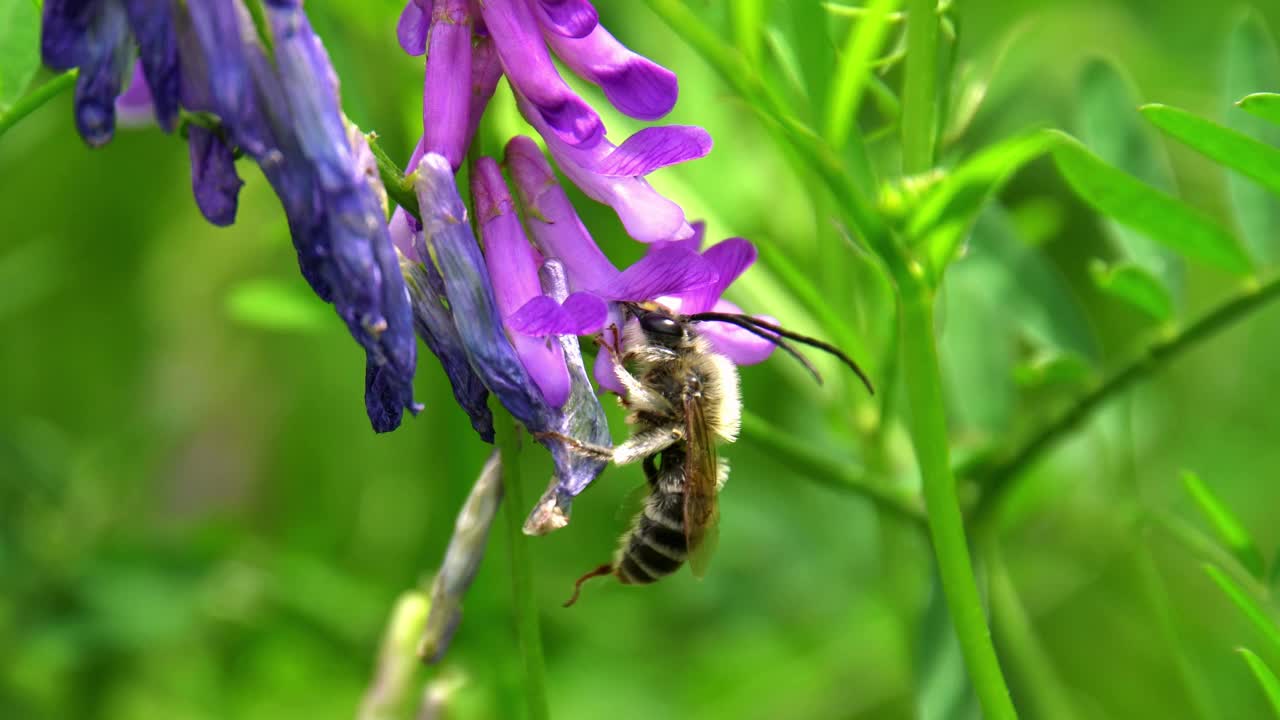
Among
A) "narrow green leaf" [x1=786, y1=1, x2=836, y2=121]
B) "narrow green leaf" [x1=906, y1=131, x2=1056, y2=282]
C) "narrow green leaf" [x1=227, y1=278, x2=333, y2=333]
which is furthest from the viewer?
"narrow green leaf" [x1=227, y1=278, x2=333, y2=333]

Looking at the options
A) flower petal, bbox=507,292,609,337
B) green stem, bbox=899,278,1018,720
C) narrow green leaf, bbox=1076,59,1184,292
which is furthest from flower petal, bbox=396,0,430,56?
narrow green leaf, bbox=1076,59,1184,292

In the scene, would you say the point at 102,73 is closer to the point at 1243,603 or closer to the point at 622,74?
the point at 622,74

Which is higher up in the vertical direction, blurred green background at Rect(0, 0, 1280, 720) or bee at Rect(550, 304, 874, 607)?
bee at Rect(550, 304, 874, 607)

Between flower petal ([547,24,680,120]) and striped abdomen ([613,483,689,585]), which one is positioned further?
striped abdomen ([613,483,689,585])

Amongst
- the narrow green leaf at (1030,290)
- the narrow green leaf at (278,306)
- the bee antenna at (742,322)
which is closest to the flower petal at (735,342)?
the bee antenna at (742,322)

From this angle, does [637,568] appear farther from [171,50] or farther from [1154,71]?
[1154,71]

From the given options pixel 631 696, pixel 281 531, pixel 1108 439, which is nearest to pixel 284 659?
pixel 281 531

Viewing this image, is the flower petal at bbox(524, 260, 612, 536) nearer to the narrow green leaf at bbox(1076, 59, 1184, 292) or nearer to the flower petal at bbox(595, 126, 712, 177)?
the flower petal at bbox(595, 126, 712, 177)

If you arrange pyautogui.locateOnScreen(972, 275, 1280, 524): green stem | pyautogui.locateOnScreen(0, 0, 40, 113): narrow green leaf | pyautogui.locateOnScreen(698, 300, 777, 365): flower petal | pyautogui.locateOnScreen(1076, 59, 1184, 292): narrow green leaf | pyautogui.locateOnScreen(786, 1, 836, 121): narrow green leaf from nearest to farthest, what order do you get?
pyautogui.locateOnScreen(0, 0, 40, 113): narrow green leaf
pyautogui.locateOnScreen(786, 1, 836, 121): narrow green leaf
pyautogui.locateOnScreen(698, 300, 777, 365): flower petal
pyautogui.locateOnScreen(972, 275, 1280, 524): green stem
pyautogui.locateOnScreen(1076, 59, 1184, 292): narrow green leaf
